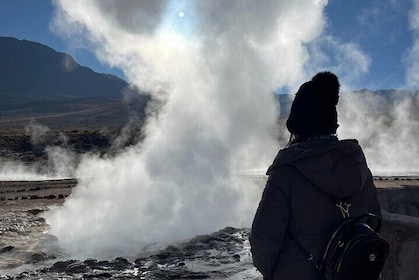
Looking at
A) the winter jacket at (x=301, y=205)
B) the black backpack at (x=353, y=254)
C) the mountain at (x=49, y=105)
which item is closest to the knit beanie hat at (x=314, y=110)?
the winter jacket at (x=301, y=205)

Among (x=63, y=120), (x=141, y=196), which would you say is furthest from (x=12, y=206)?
(x=63, y=120)

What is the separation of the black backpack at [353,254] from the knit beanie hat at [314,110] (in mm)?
442

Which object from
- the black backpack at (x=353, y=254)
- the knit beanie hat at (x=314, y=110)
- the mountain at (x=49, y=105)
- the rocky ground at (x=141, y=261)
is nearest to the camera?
the black backpack at (x=353, y=254)

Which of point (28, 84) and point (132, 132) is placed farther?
point (28, 84)

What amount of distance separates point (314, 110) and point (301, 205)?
0.45 m

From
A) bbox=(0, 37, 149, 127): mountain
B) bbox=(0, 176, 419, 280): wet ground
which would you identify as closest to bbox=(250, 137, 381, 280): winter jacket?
bbox=(0, 176, 419, 280): wet ground

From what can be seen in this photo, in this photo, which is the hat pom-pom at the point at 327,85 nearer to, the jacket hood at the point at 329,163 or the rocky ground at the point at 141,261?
the jacket hood at the point at 329,163

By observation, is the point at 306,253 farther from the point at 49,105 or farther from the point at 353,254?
the point at 49,105

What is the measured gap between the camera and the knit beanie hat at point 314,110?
7.00 feet

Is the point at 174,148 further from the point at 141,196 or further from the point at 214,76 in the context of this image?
the point at 214,76

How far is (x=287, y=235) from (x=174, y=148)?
397 inches

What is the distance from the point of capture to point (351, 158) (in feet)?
6.70

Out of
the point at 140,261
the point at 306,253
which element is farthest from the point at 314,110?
the point at 140,261

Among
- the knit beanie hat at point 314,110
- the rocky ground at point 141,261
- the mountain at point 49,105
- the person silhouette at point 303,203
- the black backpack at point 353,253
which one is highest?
the mountain at point 49,105
